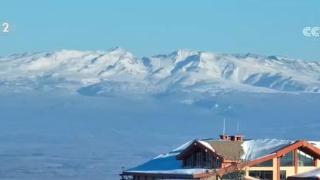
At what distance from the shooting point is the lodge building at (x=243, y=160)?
183ft

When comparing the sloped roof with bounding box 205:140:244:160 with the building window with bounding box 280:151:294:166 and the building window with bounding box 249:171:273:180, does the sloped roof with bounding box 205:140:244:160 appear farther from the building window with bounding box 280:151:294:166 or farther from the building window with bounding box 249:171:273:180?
the building window with bounding box 280:151:294:166

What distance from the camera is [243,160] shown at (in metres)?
56.3

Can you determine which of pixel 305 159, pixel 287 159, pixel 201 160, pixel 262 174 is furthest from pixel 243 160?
pixel 201 160

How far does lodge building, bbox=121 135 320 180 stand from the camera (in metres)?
55.7

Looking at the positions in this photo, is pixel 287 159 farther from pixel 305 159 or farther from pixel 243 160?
pixel 243 160

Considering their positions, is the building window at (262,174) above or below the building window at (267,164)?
below

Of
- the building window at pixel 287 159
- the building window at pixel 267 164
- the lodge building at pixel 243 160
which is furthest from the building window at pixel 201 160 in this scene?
the building window at pixel 287 159

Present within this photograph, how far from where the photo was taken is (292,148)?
2218 inches

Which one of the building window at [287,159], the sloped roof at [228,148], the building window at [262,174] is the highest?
the sloped roof at [228,148]

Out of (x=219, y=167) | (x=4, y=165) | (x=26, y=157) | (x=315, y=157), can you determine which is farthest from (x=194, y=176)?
(x=26, y=157)

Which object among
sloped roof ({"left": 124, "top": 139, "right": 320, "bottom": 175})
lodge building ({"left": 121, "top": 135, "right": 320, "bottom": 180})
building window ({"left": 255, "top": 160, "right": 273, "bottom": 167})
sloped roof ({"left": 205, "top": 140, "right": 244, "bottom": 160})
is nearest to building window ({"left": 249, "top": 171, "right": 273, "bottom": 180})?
lodge building ({"left": 121, "top": 135, "right": 320, "bottom": 180})

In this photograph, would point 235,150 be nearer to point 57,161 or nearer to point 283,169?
→ point 283,169

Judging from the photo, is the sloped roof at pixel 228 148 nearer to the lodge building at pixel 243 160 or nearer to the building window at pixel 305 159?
the lodge building at pixel 243 160

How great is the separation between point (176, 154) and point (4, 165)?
88.9 meters
